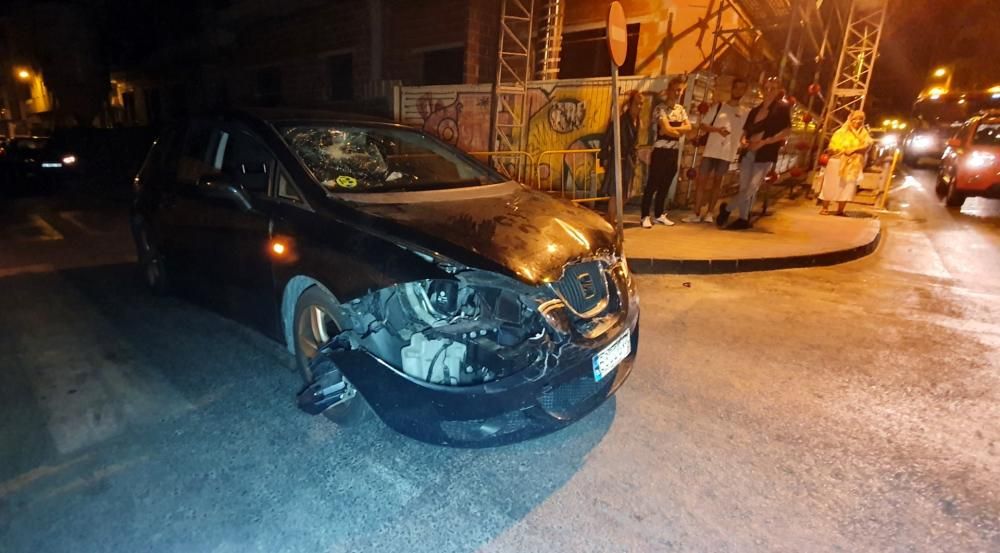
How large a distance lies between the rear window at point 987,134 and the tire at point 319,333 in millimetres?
14162

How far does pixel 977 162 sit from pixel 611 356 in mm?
12878

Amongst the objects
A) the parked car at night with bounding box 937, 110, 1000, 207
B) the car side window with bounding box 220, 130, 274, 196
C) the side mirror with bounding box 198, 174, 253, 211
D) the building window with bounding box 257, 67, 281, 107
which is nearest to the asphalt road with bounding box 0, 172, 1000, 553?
the side mirror with bounding box 198, 174, 253, 211

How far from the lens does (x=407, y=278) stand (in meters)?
2.43

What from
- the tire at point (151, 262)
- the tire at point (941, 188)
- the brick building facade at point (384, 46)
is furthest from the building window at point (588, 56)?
the tire at point (151, 262)

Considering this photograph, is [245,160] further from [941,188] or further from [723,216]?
[941,188]

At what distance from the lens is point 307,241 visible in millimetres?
2926

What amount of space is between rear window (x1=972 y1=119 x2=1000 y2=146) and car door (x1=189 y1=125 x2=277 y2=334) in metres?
14.3

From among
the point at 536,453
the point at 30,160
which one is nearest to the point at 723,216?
the point at 536,453

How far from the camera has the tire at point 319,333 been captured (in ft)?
9.32

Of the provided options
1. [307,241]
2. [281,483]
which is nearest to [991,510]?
[281,483]

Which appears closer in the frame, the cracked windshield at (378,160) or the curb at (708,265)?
the cracked windshield at (378,160)

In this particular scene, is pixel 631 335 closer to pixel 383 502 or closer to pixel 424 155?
pixel 383 502

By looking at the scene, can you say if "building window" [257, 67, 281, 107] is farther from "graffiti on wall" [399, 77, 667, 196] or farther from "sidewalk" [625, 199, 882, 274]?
"sidewalk" [625, 199, 882, 274]

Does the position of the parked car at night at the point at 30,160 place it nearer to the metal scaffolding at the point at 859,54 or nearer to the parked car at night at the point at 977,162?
the metal scaffolding at the point at 859,54
